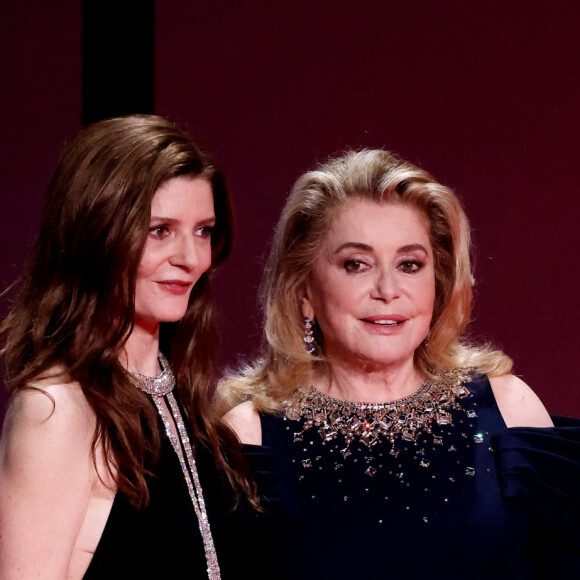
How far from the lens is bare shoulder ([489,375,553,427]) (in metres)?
2.34

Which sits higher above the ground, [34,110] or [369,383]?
[34,110]

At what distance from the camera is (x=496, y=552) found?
2143mm

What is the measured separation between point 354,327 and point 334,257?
0.52 ft

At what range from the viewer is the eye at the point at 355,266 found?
7.45ft

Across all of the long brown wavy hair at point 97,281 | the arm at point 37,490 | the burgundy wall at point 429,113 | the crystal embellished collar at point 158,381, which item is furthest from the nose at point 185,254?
the burgundy wall at point 429,113

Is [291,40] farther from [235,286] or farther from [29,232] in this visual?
[29,232]

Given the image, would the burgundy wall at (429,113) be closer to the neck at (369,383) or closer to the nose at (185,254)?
the neck at (369,383)

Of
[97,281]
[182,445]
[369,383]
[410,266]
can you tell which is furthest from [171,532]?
[410,266]

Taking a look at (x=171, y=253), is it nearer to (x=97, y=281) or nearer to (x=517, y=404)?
(x=97, y=281)

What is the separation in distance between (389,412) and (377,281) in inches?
11.9

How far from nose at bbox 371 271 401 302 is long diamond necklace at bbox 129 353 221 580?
473 millimetres

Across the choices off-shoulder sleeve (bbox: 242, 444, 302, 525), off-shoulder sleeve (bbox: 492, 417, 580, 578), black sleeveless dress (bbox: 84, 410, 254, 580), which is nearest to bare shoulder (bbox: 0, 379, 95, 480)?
black sleeveless dress (bbox: 84, 410, 254, 580)

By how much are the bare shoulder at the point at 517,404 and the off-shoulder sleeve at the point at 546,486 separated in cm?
5

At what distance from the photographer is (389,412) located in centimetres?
232
